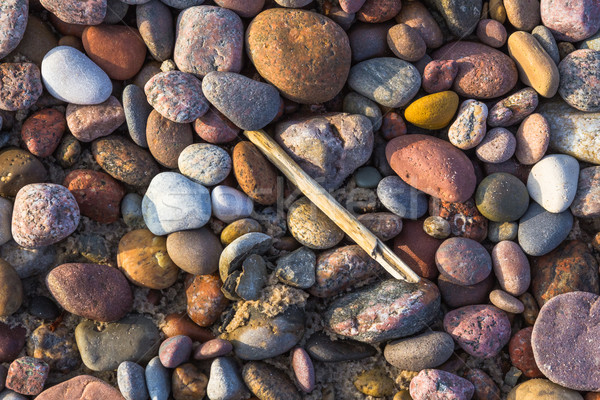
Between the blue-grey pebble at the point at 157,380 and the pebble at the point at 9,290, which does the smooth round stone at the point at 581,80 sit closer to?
the blue-grey pebble at the point at 157,380

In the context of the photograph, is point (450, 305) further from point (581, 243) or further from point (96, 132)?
point (96, 132)

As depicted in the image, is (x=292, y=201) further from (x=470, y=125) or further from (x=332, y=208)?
(x=470, y=125)

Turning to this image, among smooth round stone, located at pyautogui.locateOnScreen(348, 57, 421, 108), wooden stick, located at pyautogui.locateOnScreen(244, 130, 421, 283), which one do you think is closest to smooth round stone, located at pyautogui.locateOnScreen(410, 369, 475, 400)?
wooden stick, located at pyautogui.locateOnScreen(244, 130, 421, 283)

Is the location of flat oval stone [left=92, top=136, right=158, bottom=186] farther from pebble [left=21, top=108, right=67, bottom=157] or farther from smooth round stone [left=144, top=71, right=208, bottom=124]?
smooth round stone [left=144, top=71, right=208, bottom=124]

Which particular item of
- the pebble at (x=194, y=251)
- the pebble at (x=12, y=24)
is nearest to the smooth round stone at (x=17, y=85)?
the pebble at (x=12, y=24)

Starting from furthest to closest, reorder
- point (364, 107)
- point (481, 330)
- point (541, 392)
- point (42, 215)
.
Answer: point (364, 107) < point (481, 330) < point (541, 392) < point (42, 215)

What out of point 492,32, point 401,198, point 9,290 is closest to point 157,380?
point 9,290
